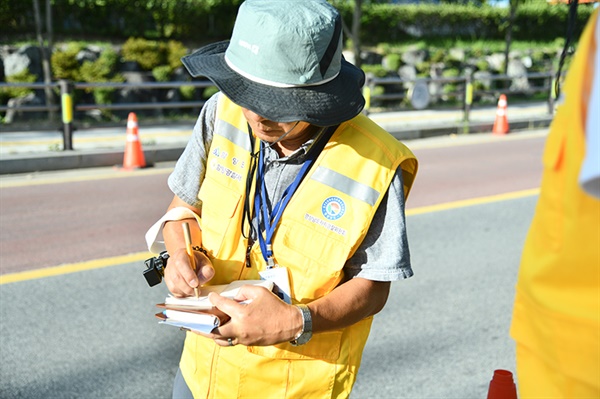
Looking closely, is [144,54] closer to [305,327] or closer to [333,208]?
[333,208]

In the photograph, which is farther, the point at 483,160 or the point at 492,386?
the point at 483,160

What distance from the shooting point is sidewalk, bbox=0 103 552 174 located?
10.2m

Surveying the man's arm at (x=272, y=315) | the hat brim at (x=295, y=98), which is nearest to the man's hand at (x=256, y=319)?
the man's arm at (x=272, y=315)

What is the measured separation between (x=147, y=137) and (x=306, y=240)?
11200 millimetres

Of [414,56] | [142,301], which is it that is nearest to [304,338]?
[142,301]

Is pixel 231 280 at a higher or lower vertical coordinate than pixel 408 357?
higher

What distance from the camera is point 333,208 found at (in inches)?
76.9

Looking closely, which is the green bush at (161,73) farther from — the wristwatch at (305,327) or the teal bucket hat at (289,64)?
the wristwatch at (305,327)

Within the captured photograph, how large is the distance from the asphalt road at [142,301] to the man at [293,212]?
7.04 ft

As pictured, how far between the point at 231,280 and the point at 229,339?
290 millimetres

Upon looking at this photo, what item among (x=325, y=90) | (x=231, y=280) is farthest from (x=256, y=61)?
(x=231, y=280)

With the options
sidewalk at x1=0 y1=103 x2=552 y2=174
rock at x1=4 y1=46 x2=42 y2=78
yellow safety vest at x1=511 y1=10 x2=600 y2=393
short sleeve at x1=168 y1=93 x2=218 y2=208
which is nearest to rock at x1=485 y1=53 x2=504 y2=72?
sidewalk at x1=0 y1=103 x2=552 y2=174

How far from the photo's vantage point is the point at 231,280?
2.09 m

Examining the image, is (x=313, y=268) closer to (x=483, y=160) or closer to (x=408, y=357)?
(x=408, y=357)
